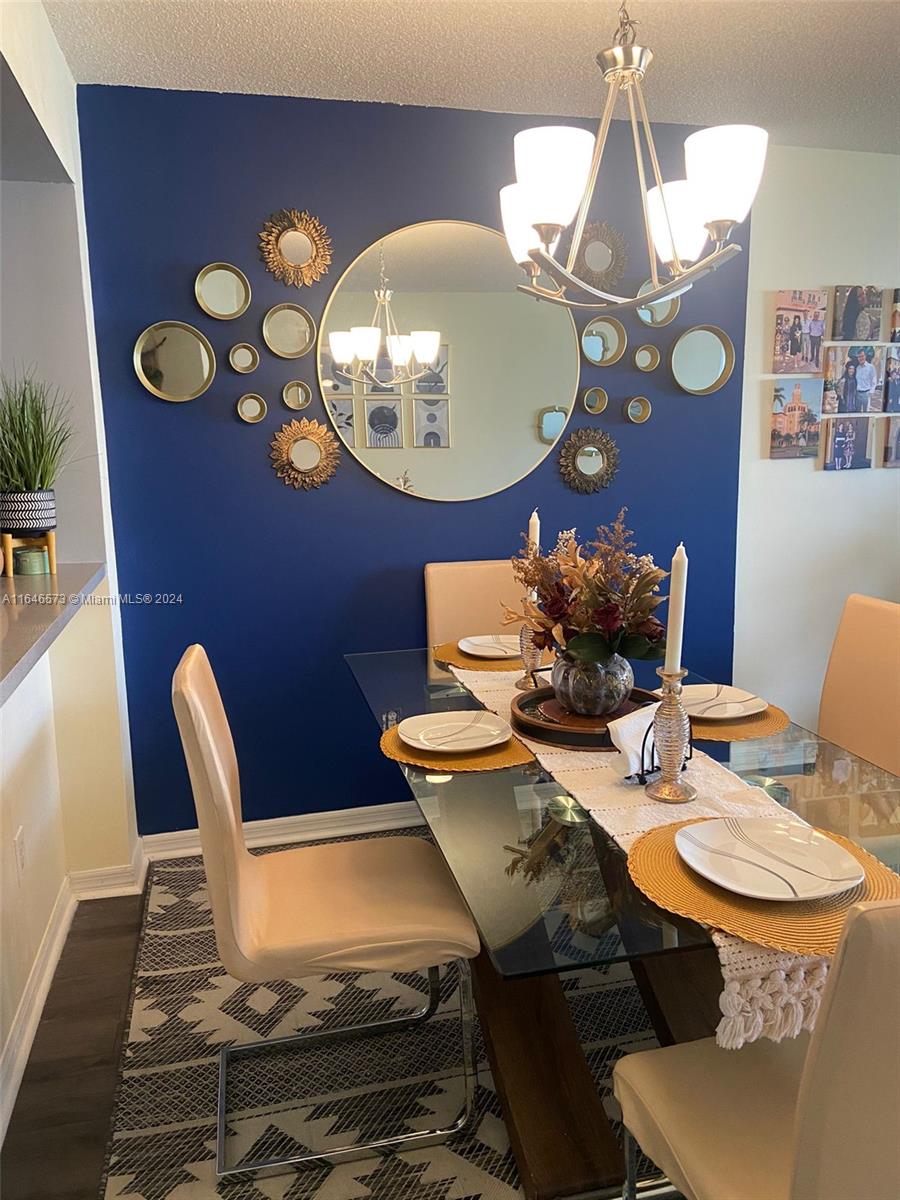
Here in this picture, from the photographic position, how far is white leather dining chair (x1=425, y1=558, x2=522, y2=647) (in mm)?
2879

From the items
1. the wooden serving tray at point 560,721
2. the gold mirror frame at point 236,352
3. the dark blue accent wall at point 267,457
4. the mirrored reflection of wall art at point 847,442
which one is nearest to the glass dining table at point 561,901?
the wooden serving tray at point 560,721

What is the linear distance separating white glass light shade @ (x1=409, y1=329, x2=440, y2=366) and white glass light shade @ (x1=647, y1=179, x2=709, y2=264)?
115cm

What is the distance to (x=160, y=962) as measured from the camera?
238 centimetres

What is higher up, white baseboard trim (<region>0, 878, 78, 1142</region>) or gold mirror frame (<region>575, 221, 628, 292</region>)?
gold mirror frame (<region>575, 221, 628, 292</region>)

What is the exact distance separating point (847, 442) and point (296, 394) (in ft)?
7.15

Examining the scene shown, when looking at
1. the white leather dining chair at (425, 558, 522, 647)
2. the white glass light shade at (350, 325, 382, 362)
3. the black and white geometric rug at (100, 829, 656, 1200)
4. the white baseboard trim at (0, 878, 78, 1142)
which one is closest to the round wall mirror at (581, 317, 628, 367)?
the white glass light shade at (350, 325, 382, 362)

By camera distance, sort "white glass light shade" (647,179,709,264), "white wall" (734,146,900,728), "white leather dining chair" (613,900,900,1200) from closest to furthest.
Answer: "white leather dining chair" (613,900,900,1200), "white glass light shade" (647,179,709,264), "white wall" (734,146,900,728)

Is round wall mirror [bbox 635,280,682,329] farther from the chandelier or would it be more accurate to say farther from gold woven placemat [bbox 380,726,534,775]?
gold woven placemat [bbox 380,726,534,775]

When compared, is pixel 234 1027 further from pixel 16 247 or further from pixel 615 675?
pixel 16 247

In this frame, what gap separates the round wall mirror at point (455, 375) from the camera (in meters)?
2.85

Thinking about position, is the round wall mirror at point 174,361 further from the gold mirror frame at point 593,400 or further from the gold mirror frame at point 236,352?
the gold mirror frame at point 593,400

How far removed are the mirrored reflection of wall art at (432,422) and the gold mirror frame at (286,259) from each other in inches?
20.3

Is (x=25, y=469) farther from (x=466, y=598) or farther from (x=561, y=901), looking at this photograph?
(x=561, y=901)

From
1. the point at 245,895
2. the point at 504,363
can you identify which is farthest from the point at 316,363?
the point at 245,895
